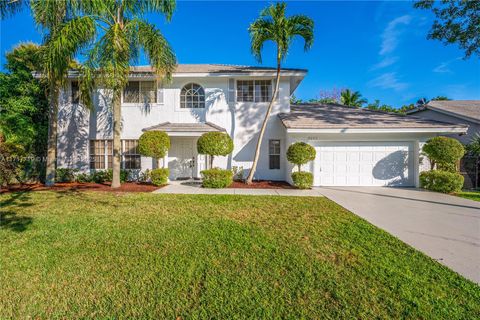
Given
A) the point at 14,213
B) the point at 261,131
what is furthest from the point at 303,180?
the point at 14,213

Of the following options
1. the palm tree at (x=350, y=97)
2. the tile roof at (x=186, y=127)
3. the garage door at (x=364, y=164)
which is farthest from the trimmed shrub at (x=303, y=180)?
the palm tree at (x=350, y=97)

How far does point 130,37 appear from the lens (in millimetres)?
8641

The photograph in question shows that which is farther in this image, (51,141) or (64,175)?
(64,175)

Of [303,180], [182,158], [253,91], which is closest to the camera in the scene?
[303,180]

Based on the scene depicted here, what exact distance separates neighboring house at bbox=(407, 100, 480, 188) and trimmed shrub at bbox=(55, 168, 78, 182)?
22.2 m

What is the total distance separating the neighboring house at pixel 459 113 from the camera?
1264 cm

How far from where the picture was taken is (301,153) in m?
9.84

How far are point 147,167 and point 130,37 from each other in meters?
6.69

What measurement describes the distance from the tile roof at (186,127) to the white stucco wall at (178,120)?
40 centimetres

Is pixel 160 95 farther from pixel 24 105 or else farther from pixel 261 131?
pixel 24 105

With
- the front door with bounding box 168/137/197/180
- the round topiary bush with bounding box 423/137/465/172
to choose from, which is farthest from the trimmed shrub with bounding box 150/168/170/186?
the round topiary bush with bounding box 423/137/465/172

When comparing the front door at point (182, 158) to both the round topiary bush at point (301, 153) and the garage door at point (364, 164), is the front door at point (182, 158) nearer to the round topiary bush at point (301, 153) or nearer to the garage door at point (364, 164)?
the round topiary bush at point (301, 153)

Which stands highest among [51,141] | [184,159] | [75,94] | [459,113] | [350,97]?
[350,97]

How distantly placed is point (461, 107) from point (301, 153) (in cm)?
1440
